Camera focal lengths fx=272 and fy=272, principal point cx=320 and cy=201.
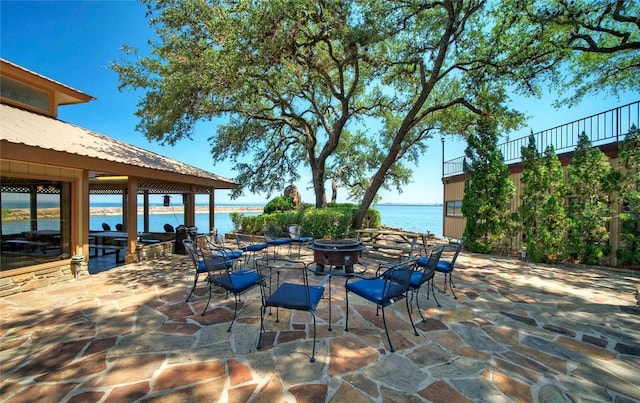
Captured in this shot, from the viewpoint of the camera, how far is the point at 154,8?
679 centimetres

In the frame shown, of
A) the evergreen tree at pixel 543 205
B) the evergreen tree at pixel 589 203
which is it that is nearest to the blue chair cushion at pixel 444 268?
the evergreen tree at pixel 543 205

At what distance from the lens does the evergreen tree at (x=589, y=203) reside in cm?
680

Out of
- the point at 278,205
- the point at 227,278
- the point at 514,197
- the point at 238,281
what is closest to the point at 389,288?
the point at 238,281

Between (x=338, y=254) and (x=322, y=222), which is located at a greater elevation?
(x=322, y=222)

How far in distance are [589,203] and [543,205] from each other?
924 millimetres

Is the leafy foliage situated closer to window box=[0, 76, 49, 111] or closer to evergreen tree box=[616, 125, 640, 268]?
evergreen tree box=[616, 125, 640, 268]

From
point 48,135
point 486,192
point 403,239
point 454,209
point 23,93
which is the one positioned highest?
point 23,93

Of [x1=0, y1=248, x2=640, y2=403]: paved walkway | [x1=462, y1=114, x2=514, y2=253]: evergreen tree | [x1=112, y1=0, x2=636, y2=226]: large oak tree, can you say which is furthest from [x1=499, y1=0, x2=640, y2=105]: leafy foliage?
[x1=0, y1=248, x2=640, y2=403]: paved walkway

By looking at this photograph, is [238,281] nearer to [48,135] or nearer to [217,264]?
[217,264]

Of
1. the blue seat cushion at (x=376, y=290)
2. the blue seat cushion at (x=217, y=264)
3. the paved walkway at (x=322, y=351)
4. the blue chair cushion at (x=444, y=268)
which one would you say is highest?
the blue seat cushion at (x=217, y=264)

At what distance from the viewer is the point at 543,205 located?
7.36m

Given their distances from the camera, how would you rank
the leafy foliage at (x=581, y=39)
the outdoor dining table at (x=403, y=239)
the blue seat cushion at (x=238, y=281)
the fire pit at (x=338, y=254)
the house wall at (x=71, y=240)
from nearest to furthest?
the blue seat cushion at (x=238, y=281)
the house wall at (x=71, y=240)
the fire pit at (x=338, y=254)
the outdoor dining table at (x=403, y=239)
the leafy foliage at (x=581, y=39)

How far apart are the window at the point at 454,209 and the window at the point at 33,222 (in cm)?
1444

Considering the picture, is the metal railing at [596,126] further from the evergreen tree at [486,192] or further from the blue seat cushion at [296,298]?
the blue seat cushion at [296,298]
